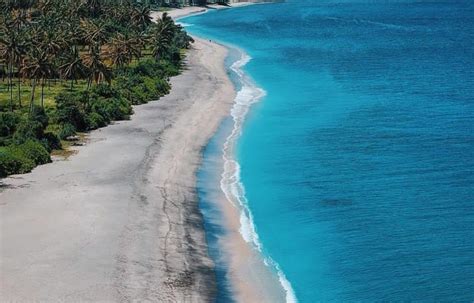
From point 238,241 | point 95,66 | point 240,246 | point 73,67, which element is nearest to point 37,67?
point 73,67

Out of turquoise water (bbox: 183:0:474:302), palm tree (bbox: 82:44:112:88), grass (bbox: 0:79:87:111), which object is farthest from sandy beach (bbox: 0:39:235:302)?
grass (bbox: 0:79:87:111)

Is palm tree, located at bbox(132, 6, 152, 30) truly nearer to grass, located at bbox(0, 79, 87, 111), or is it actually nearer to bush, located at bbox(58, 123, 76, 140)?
grass, located at bbox(0, 79, 87, 111)

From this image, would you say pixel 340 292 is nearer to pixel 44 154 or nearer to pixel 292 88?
pixel 44 154

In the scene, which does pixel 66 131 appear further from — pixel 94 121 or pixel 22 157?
pixel 22 157

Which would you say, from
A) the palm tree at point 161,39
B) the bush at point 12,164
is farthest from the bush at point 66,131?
the palm tree at point 161,39

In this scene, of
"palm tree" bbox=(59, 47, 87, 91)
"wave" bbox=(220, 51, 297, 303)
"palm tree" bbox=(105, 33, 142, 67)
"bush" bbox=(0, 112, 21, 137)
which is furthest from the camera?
"palm tree" bbox=(105, 33, 142, 67)

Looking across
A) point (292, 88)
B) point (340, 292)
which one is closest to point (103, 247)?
point (340, 292)
